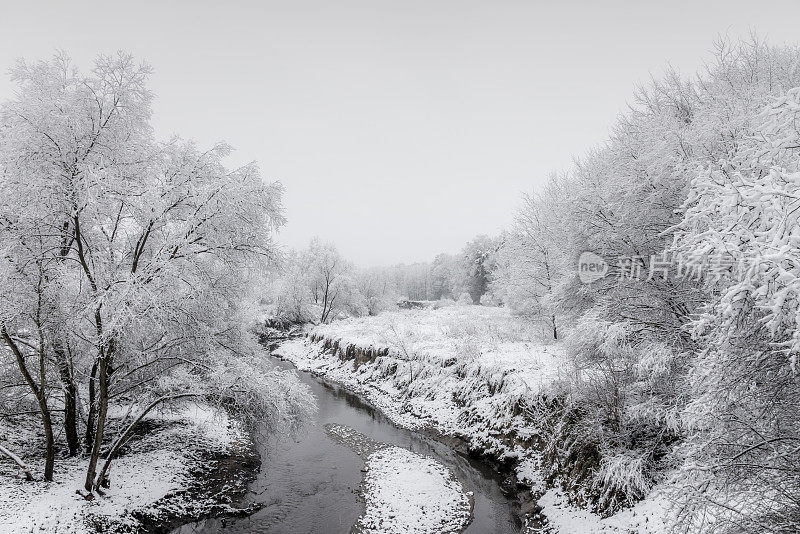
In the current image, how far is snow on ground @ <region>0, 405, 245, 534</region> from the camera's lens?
7430mm

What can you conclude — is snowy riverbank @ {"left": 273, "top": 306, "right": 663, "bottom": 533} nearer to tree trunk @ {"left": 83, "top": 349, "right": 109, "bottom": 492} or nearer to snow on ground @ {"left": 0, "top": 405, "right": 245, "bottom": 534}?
snow on ground @ {"left": 0, "top": 405, "right": 245, "bottom": 534}

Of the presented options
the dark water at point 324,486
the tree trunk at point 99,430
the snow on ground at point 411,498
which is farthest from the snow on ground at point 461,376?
the tree trunk at point 99,430

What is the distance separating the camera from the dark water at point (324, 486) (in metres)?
9.68

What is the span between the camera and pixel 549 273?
21.1m

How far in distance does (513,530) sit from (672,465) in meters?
4.19

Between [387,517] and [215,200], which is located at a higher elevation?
[215,200]

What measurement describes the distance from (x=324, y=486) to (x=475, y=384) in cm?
771

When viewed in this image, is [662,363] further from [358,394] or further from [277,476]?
[358,394]

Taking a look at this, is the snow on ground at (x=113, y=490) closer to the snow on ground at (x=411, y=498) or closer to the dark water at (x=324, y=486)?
the dark water at (x=324, y=486)

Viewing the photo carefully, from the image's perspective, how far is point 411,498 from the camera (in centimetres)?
1088

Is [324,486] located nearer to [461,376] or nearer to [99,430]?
[99,430]

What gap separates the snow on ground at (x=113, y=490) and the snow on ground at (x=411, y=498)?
5021mm

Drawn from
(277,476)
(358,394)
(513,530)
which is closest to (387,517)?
(513,530)

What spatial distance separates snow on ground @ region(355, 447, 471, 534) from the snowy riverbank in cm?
199
